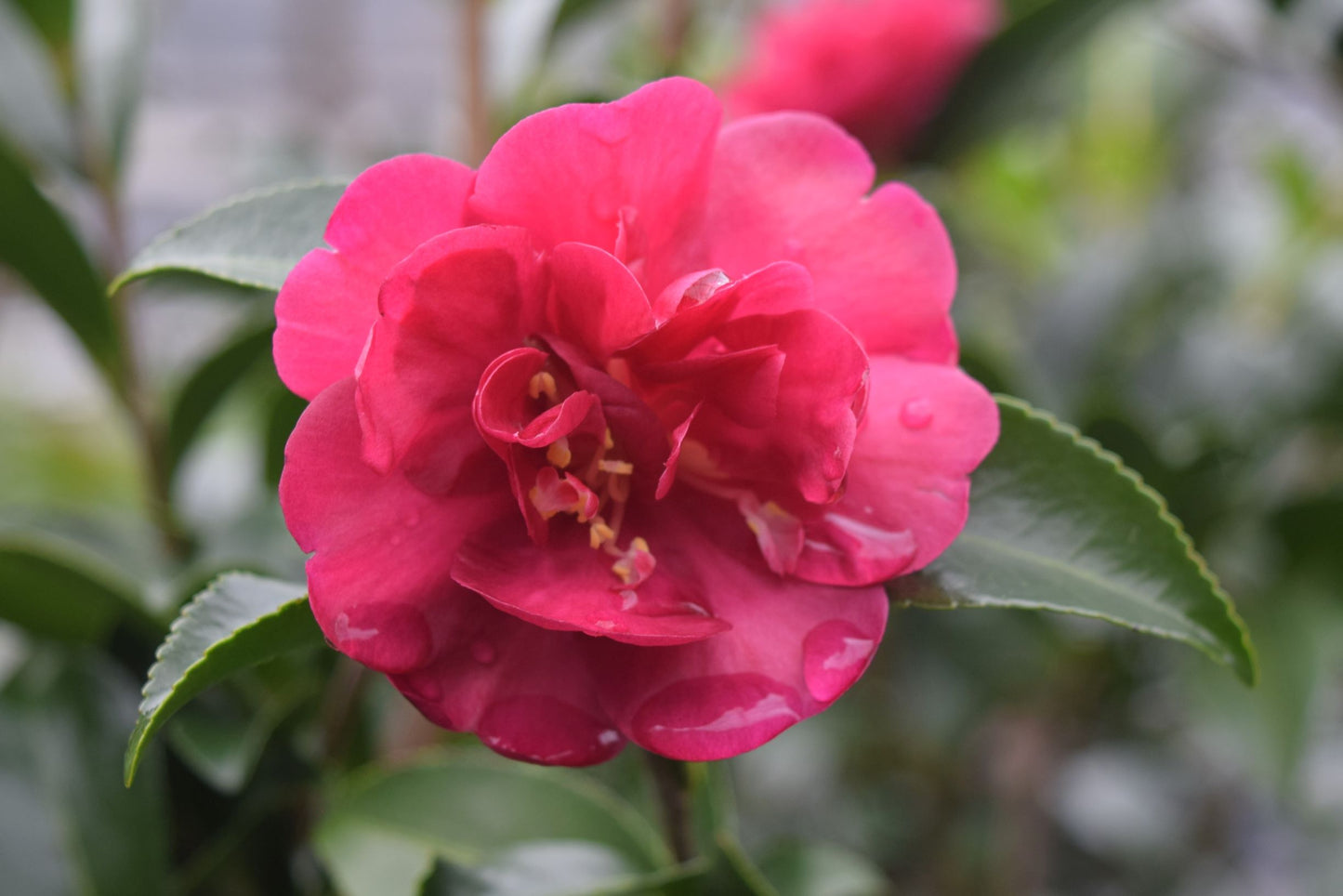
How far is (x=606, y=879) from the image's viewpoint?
0.52 m

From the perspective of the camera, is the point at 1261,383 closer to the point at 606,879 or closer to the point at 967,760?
the point at 967,760

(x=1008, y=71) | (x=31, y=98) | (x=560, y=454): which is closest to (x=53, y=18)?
(x=31, y=98)

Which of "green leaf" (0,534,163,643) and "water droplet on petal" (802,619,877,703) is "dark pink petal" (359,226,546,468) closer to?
"water droplet on petal" (802,619,877,703)

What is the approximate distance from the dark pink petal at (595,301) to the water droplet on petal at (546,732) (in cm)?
12

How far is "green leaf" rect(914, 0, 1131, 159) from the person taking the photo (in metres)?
0.83

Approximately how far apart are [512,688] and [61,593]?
35 centimetres

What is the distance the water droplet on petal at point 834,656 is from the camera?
1.11 feet

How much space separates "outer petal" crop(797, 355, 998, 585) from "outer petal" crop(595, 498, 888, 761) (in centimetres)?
1

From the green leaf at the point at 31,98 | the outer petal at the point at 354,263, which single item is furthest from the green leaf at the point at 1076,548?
the green leaf at the point at 31,98

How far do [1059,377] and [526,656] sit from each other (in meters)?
0.86

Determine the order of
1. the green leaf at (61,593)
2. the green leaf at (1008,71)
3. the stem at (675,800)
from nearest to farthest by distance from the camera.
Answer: the stem at (675,800) < the green leaf at (61,593) < the green leaf at (1008,71)

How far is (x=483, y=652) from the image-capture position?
354mm

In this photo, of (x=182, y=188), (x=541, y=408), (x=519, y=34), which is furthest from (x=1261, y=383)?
(x=182, y=188)

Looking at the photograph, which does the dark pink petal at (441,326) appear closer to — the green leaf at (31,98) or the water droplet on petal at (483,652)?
the water droplet on petal at (483,652)
